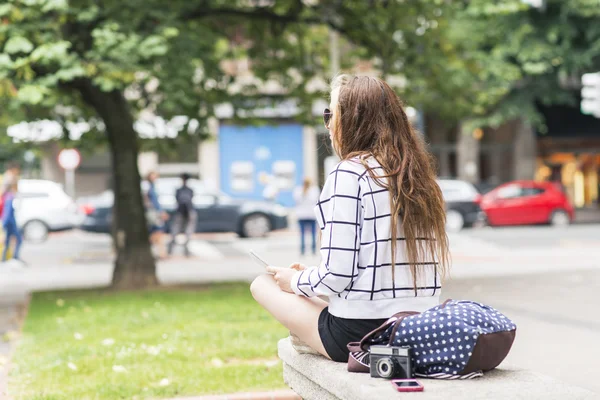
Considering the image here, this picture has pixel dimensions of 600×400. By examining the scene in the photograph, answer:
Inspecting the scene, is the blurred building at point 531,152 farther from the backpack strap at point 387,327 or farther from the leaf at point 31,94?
the backpack strap at point 387,327

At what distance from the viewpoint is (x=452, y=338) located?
3629mm

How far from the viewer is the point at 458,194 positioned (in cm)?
2872

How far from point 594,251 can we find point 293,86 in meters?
8.86

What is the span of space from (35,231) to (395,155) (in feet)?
82.2

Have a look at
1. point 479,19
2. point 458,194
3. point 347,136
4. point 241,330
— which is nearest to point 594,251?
point 458,194

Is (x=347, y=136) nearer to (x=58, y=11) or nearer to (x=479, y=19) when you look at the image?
(x=58, y=11)

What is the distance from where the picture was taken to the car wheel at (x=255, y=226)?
26375mm

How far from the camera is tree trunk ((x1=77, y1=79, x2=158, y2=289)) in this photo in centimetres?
1319

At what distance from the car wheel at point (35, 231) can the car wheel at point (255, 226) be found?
20.3ft

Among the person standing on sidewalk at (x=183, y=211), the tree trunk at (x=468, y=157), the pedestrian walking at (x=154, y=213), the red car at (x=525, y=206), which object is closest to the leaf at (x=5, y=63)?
the pedestrian walking at (x=154, y=213)

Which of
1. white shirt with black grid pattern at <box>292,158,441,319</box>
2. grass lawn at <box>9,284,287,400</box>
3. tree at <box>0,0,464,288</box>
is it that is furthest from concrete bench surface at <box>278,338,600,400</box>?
tree at <box>0,0,464,288</box>

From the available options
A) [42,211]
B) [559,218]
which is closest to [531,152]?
[559,218]

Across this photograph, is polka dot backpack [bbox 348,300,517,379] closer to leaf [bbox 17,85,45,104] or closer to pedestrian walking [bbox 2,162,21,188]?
leaf [bbox 17,85,45,104]

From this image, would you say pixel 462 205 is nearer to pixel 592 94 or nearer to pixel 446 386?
pixel 592 94
